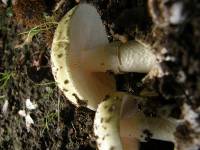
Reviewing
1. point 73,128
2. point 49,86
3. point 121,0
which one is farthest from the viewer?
point 49,86

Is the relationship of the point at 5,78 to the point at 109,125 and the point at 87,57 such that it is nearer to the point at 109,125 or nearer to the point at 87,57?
the point at 87,57

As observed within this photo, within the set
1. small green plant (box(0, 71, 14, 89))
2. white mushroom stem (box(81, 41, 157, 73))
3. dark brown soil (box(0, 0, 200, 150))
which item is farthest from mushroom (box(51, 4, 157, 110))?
small green plant (box(0, 71, 14, 89))

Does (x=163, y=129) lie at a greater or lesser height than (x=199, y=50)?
lesser

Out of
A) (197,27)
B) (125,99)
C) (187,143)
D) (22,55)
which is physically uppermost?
(22,55)

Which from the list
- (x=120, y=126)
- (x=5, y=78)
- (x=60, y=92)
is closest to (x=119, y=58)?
(x=120, y=126)

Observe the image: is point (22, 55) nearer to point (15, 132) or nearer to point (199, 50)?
point (15, 132)

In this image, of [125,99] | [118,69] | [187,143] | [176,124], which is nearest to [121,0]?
[118,69]

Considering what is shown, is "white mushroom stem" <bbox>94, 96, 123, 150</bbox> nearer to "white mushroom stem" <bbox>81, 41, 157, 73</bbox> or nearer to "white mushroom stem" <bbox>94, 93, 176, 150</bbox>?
"white mushroom stem" <bbox>94, 93, 176, 150</bbox>
